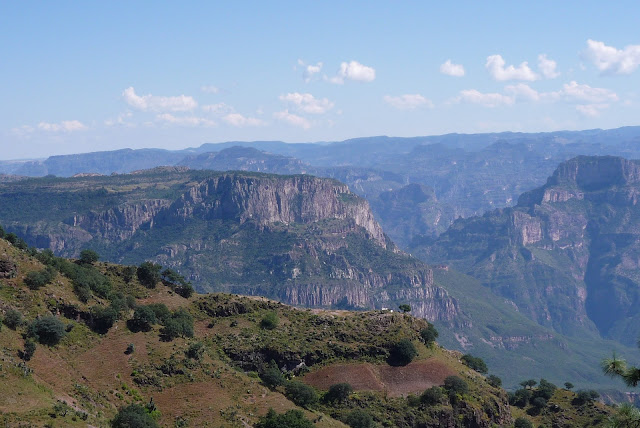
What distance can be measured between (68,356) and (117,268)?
40545 mm

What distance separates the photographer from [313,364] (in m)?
120

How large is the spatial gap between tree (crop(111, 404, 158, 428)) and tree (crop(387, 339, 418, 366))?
54.6 meters

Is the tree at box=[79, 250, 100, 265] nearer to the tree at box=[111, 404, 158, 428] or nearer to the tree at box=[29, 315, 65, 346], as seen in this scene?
the tree at box=[29, 315, 65, 346]

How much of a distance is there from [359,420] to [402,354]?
22577mm

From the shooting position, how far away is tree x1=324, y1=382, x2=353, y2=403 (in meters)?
111

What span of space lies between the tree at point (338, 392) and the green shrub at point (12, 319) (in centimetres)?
5123

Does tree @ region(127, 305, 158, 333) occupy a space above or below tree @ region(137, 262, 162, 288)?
below

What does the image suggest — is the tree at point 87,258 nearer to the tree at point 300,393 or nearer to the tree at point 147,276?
the tree at point 147,276

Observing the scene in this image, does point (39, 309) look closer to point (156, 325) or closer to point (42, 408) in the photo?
point (156, 325)

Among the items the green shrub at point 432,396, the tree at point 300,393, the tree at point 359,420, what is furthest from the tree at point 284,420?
the green shrub at point 432,396

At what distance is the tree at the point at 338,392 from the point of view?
365 feet

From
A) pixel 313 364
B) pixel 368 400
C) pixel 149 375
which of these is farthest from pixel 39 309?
pixel 368 400

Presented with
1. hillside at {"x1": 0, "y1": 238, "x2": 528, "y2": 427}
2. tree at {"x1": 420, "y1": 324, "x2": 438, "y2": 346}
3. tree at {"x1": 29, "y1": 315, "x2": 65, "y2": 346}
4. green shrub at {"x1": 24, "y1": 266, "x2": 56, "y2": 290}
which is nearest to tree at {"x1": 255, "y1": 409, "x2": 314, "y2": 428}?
hillside at {"x1": 0, "y1": 238, "x2": 528, "y2": 427}

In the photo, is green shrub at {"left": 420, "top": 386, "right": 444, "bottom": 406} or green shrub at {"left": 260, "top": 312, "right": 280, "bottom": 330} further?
green shrub at {"left": 260, "top": 312, "right": 280, "bottom": 330}
